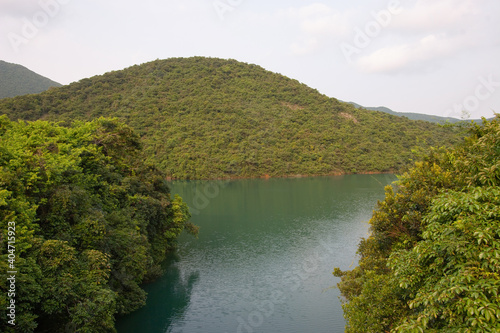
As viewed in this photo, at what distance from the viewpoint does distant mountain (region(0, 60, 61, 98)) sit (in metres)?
92.6

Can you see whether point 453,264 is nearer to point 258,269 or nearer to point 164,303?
point 164,303

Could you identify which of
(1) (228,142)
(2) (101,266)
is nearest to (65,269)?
(2) (101,266)

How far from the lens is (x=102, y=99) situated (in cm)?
8031

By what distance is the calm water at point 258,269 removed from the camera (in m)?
15.5

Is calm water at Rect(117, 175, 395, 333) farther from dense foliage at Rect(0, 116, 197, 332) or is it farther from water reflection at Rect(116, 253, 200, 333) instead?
dense foliage at Rect(0, 116, 197, 332)

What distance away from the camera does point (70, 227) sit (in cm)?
1246

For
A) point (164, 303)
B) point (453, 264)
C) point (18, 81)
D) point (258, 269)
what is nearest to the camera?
point (453, 264)

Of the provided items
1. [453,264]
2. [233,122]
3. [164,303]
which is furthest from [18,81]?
[453,264]

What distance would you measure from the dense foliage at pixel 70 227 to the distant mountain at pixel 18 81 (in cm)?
9255

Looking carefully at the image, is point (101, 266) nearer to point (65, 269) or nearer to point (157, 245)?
point (65, 269)

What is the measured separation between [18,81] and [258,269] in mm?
108673

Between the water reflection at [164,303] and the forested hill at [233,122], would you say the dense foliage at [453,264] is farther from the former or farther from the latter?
the forested hill at [233,122]

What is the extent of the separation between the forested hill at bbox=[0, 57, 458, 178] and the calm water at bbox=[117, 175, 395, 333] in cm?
2761

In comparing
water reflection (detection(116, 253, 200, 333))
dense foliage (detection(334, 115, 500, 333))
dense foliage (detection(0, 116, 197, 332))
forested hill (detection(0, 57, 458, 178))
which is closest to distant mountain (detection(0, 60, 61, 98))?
forested hill (detection(0, 57, 458, 178))
